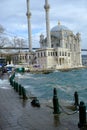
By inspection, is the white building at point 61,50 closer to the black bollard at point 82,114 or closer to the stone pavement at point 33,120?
the stone pavement at point 33,120

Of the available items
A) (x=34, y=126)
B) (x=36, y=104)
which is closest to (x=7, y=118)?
(x=34, y=126)

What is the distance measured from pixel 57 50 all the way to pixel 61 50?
3.22m

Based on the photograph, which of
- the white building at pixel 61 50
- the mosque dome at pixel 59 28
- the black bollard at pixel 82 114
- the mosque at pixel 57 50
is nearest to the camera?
the black bollard at pixel 82 114

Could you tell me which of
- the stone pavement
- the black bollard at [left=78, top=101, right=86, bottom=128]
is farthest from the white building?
the black bollard at [left=78, top=101, right=86, bottom=128]

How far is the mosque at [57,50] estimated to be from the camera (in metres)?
134

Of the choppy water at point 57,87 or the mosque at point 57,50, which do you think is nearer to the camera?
the choppy water at point 57,87

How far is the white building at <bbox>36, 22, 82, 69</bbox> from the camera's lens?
136 metres

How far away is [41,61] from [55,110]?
12497 cm

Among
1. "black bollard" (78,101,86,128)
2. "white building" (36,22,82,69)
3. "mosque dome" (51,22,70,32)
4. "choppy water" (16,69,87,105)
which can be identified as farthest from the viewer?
"mosque dome" (51,22,70,32)

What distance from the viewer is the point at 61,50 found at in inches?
5541

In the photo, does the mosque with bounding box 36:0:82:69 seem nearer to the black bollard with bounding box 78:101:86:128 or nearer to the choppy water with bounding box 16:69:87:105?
the choppy water with bounding box 16:69:87:105

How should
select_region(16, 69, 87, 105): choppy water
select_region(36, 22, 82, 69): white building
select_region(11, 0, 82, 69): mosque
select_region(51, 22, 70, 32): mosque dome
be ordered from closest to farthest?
select_region(16, 69, 87, 105): choppy water < select_region(11, 0, 82, 69): mosque < select_region(36, 22, 82, 69): white building < select_region(51, 22, 70, 32): mosque dome

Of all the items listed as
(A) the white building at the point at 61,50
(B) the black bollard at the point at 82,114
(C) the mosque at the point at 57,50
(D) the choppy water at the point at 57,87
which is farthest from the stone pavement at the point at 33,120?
(A) the white building at the point at 61,50

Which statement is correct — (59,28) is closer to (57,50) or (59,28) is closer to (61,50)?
(61,50)
